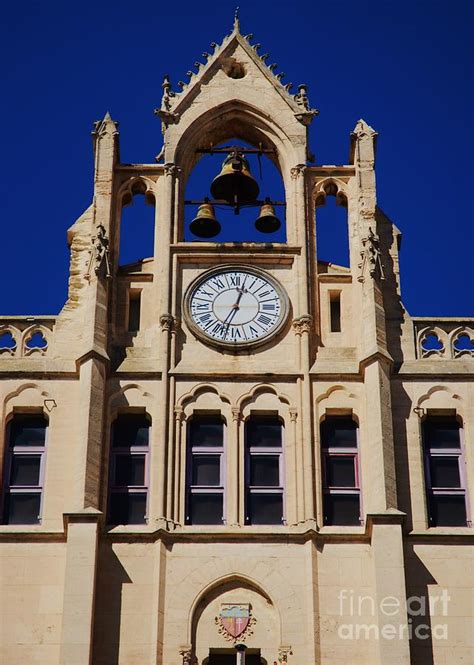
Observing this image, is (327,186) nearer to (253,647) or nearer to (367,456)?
(367,456)

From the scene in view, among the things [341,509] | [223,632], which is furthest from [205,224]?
[223,632]

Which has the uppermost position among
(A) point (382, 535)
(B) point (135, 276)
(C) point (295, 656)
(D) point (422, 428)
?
(B) point (135, 276)

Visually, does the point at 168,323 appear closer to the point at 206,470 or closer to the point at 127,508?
the point at 206,470

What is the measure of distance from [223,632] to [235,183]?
10682mm

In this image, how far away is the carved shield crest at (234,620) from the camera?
108 feet

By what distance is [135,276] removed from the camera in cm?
3747

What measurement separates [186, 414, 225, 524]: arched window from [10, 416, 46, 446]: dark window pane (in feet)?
9.07

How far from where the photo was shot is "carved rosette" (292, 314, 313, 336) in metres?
36.5

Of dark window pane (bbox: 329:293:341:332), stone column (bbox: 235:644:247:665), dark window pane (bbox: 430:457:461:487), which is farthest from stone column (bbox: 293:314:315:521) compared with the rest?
stone column (bbox: 235:644:247:665)

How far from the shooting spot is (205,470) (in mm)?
35094

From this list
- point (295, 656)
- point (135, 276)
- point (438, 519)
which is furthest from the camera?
point (135, 276)

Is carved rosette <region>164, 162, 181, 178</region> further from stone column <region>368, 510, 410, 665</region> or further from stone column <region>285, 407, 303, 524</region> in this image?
stone column <region>368, 510, 410, 665</region>

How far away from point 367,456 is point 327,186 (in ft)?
21.3

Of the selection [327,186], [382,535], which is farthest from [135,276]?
[382,535]
